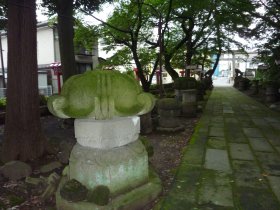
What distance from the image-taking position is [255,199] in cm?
331

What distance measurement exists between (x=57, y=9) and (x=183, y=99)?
5.09 m

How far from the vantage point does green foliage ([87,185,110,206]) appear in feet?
9.41

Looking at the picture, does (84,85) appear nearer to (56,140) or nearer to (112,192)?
(112,192)

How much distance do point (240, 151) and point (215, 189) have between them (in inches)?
81.2

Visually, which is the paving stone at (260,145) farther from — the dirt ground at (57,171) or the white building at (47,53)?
the white building at (47,53)

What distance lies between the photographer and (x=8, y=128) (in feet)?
15.9

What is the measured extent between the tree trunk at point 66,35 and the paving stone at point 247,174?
18.4 feet

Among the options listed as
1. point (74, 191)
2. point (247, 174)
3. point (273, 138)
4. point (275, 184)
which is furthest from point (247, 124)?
point (74, 191)

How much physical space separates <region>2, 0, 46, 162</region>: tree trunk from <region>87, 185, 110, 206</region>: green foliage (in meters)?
2.40

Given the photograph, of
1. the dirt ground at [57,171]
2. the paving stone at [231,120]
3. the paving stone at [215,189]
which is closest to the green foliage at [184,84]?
the paving stone at [231,120]

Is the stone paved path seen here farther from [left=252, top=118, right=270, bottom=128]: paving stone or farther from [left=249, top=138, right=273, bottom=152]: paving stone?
[left=252, top=118, right=270, bottom=128]: paving stone

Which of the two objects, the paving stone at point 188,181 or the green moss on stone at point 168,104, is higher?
the green moss on stone at point 168,104

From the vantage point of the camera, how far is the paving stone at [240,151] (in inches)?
198

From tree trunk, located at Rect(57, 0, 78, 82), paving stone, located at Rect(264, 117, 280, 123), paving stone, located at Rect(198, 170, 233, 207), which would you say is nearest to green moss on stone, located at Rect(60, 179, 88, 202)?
paving stone, located at Rect(198, 170, 233, 207)
